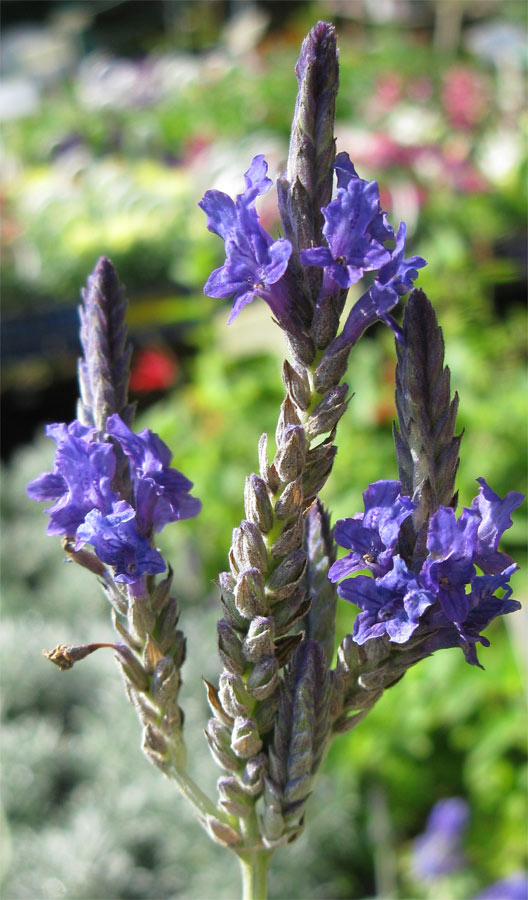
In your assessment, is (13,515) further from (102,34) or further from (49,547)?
(102,34)

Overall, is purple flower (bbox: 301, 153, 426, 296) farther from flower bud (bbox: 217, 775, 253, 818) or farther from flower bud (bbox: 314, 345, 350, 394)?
flower bud (bbox: 217, 775, 253, 818)

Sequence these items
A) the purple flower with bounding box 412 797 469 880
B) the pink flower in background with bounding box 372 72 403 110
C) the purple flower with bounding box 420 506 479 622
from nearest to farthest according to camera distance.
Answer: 1. the purple flower with bounding box 420 506 479 622
2. the purple flower with bounding box 412 797 469 880
3. the pink flower in background with bounding box 372 72 403 110

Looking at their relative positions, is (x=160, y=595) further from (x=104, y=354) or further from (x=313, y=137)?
(x=313, y=137)

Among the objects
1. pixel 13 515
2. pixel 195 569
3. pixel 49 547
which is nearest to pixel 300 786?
pixel 195 569

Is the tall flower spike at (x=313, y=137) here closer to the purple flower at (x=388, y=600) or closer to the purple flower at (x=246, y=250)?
the purple flower at (x=246, y=250)

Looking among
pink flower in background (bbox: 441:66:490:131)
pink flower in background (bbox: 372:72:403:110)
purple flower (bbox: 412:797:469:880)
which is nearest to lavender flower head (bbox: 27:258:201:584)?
purple flower (bbox: 412:797:469:880)

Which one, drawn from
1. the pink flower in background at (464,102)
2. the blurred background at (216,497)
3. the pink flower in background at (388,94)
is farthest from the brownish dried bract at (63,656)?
the pink flower in background at (388,94)
